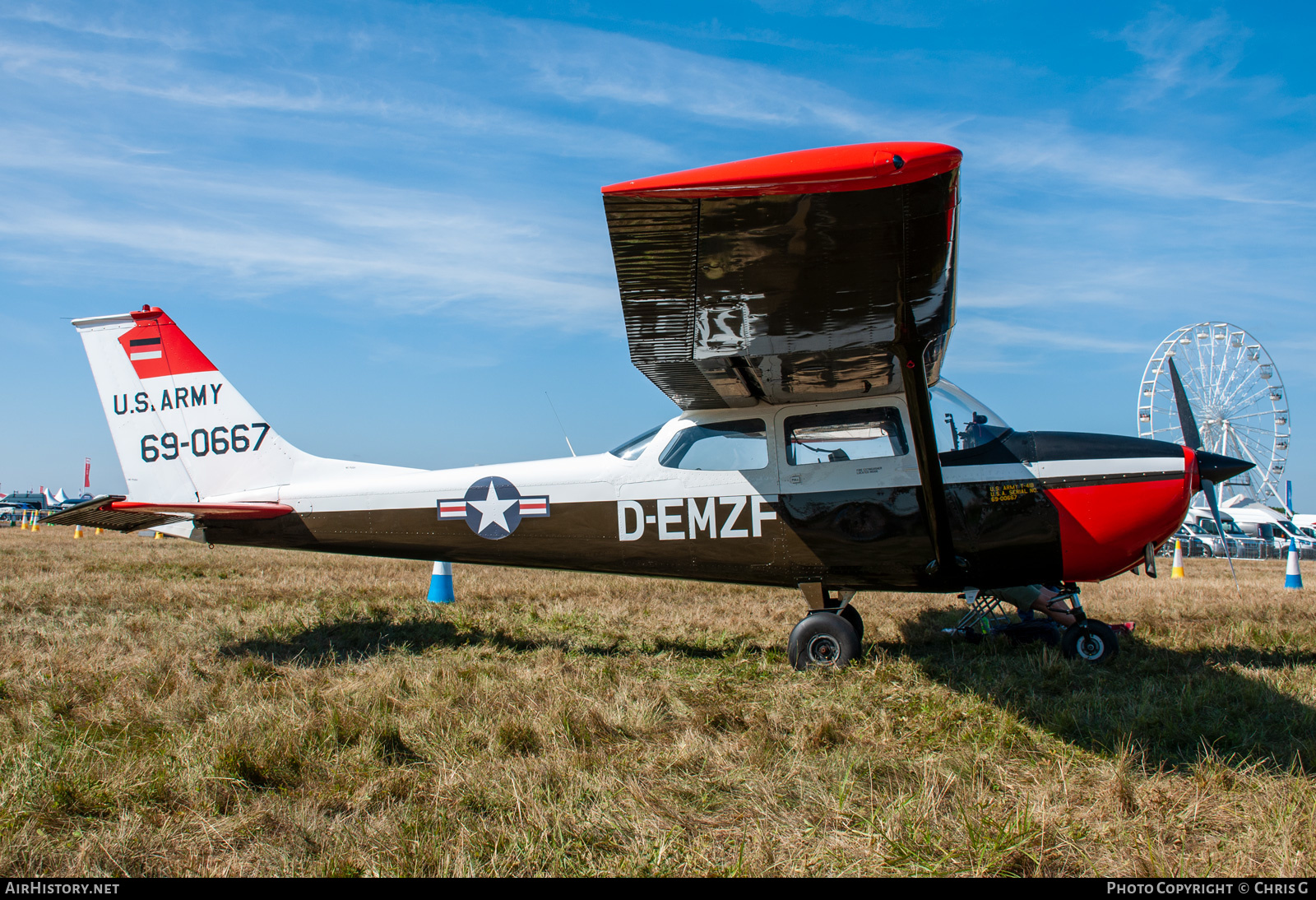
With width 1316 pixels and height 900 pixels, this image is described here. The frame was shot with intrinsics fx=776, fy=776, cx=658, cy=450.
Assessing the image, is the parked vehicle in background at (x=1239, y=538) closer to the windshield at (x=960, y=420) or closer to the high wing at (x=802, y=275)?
the windshield at (x=960, y=420)

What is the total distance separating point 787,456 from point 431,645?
3.39m

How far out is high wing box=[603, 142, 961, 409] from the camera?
3.27m

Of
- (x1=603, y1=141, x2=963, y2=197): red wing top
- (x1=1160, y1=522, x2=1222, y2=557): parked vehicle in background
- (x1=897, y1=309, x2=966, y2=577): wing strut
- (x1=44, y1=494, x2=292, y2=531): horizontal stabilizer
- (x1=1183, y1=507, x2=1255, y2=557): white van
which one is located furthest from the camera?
(x1=1183, y1=507, x2=1255, y2=557): white van

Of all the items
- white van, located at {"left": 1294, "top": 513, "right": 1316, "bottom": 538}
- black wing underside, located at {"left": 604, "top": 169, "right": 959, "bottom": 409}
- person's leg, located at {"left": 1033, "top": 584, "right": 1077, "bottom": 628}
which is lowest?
white van, located at {"left": 1294, "top": 513, "right": 1316, "bottom": 538}

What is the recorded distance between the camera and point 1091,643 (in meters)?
6.06

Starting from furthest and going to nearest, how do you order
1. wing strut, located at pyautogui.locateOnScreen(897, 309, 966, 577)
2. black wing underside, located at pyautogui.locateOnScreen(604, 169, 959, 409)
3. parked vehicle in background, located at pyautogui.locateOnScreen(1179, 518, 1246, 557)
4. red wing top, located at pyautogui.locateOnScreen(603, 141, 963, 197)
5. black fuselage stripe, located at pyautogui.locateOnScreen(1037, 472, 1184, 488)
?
parked vehicle in background, located at pyautogui.locateOnScreen(1179, 518, 1246, 557) < black fuselage stripe, located at pyautogui.locateOnScreen(1037, 472, 1184, 488) < wing strut, located at pyautogui.locateOnScreen(897, 309, 966, 577) < black wing underside, located at pyautogui.locateOnScreen(604, 169, 959, 409) < red wing top, located at pyautogui.locateOnScreen(603, 141, 963, 197)

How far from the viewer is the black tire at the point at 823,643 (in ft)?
18.6

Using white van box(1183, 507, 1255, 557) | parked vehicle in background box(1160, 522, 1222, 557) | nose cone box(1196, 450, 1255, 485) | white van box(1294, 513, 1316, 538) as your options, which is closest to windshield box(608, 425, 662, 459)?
nose cone box(1196, 450, 1255, 485)

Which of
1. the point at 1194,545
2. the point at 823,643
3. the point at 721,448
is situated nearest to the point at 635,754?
the point at 823,643

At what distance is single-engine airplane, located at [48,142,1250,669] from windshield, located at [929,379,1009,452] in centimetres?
2

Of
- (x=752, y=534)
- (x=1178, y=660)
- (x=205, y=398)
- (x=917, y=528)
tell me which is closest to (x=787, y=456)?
(x=752, y=534)

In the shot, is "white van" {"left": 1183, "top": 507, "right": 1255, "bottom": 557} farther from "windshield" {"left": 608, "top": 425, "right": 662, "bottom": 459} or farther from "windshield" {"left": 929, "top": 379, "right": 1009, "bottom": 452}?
"windshield" {"left": 608, "top": 425, "right": 662, "bottom": 459}

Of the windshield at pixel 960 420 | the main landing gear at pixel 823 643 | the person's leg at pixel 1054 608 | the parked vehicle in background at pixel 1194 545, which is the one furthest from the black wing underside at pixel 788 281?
the parked vehicle in background at pixel 1194 545
